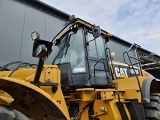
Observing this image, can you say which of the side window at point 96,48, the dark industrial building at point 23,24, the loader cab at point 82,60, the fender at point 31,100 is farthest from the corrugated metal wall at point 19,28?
the fender at point 31,100

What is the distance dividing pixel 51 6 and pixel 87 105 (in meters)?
7.04

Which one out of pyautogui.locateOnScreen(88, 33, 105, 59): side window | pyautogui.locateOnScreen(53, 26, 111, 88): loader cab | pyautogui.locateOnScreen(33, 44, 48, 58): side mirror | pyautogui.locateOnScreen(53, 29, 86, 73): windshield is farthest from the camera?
pyautogui.locateOnScreen(88, 33, 105, 59): side window

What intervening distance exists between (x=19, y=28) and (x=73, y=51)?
16.7 feet

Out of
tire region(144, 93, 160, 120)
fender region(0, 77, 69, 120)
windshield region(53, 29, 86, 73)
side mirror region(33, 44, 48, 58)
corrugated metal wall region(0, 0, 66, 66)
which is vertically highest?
corrugated metal wall region(0, 0, 66, 66)

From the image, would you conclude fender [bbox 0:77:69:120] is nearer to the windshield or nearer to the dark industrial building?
the windshield

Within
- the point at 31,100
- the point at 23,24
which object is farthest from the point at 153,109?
the point at 23,24

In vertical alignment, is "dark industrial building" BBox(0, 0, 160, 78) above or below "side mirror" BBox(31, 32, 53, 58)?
above

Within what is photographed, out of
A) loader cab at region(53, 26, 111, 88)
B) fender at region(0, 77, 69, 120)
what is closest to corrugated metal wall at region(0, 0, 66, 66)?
loader cab at region(53, 26, 111, 88)

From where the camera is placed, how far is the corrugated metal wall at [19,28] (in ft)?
24.9

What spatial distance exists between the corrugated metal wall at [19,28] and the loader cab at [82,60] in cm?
392

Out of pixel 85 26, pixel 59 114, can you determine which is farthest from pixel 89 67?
pixel 59 114

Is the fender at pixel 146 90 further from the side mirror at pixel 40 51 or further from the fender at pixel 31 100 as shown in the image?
the side mirror at pixel 40 51

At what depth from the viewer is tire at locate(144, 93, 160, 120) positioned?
3641 mm

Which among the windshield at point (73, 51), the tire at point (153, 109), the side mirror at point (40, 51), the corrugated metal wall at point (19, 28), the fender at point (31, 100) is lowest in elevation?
the tire at point (153, 109)
